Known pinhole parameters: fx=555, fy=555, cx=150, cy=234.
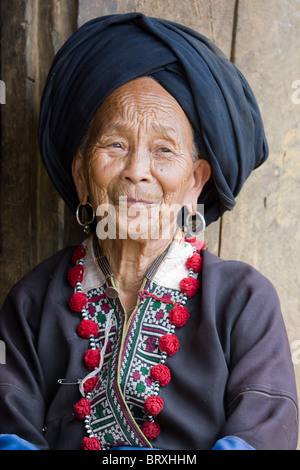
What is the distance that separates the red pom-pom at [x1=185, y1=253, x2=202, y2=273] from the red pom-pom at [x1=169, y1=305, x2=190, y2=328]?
15 centimetres

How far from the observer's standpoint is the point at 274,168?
6.97 ft

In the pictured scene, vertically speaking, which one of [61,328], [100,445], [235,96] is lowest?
[100,445]

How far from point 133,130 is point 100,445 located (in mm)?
938

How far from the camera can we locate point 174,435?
1599 mm

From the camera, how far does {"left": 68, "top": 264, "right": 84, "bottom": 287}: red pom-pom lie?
1.83 metres

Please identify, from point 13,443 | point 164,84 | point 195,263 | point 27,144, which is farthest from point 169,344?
point 27,144

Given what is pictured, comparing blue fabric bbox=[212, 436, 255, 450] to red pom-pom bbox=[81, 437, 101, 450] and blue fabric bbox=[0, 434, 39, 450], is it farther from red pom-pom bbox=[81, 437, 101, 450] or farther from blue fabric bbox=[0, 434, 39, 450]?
blue fabric bbox=[0, 434, 39, 450]

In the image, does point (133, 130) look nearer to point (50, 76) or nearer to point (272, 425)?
point (50, 76)

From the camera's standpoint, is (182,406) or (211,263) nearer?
(182,406)

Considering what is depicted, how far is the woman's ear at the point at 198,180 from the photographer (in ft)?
5.99

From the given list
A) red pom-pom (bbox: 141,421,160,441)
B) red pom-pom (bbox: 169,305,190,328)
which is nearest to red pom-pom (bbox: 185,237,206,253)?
red pom-pom (bbox: 169,305,190,328)

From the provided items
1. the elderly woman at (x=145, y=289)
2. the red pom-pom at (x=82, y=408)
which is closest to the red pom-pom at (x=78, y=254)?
the elderly woman at (x=145, y=289)
